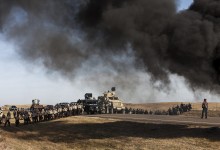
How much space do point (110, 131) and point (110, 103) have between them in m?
28.1

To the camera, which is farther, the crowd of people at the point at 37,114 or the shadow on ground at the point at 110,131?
the crowd of people at the point at 37,114

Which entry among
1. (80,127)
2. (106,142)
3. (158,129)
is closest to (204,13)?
(158,129)

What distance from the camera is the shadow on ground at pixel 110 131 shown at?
91.5 feet

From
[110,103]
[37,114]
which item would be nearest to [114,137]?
[37,114]

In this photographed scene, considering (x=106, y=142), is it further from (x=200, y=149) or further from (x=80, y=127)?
(x=80, y=127)

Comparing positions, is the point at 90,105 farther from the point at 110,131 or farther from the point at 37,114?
the point at 110,131

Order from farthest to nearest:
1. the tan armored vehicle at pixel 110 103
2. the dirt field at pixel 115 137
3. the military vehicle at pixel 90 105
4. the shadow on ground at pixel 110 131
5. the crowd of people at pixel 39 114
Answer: the tan armored vehicle at pixel 110 103, the military vehicle at pixel 90 105, the crowd of people at pixel 39 114, the shadow on ground at pixel 110 131, the dirt field at pixel 115 137

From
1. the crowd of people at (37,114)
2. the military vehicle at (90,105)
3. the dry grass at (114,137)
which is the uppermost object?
the military vehicle at (90,105)

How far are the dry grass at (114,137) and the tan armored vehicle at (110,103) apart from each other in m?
22.1

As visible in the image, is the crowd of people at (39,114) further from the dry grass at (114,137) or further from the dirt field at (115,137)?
the dirt field at (115,137)

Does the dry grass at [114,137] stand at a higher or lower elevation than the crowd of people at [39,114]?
lower

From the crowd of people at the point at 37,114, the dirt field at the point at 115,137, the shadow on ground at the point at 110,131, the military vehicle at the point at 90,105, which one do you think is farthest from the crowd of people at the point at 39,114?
the dirt field at the point at 115,137

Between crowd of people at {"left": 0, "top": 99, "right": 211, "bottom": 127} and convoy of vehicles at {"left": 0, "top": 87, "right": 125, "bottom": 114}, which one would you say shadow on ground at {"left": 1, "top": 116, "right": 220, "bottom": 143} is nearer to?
crowd of people at {"left": 0, "top": 99, "right": 211, "bottom": 127}

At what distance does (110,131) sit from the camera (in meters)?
33.0
